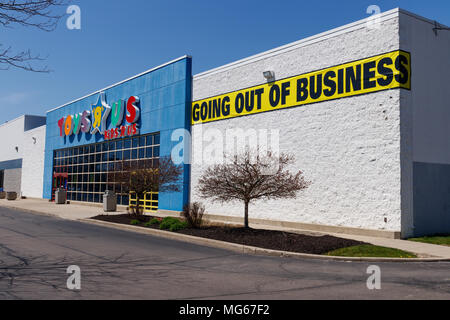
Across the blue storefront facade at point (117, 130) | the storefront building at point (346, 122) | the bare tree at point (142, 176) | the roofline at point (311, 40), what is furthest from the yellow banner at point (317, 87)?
the bare tree at point (142, 176)

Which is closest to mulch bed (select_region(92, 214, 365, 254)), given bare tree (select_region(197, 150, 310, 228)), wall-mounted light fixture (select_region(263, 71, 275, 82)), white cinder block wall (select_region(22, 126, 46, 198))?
bare tree (select_region(197, 150, 310, 228))

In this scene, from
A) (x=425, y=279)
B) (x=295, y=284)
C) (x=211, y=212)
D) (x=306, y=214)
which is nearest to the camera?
(x=295, y=284)

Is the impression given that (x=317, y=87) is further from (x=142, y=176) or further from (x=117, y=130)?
(x=117, y=130)

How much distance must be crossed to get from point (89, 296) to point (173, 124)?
64.0 feet

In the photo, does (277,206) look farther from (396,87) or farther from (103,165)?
(103,165)

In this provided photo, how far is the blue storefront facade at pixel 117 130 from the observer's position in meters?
25.6

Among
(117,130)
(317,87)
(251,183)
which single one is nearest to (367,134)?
(317,87)

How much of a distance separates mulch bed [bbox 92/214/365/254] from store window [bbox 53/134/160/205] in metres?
12.0

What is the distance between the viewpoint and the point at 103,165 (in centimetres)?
3306

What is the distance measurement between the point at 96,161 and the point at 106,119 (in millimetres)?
3706

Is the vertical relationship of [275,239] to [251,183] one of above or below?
below

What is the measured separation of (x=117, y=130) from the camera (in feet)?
102

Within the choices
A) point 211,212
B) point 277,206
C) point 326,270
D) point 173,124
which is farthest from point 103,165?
point 326,270

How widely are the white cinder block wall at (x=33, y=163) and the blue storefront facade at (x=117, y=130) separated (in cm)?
177
